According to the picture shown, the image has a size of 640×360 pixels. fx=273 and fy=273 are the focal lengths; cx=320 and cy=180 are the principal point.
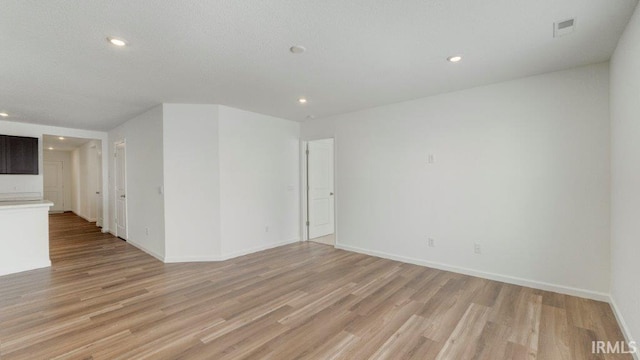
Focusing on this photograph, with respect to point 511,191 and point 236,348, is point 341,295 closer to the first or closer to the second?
point 236,348

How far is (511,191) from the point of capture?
11.2 feet

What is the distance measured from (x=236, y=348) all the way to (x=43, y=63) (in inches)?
131

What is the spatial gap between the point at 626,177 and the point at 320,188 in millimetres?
4616

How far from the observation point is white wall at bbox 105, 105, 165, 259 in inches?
175

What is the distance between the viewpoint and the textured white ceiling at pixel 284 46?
193 cm

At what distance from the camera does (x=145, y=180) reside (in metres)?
4.84

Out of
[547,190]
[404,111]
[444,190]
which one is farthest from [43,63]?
[547,190]

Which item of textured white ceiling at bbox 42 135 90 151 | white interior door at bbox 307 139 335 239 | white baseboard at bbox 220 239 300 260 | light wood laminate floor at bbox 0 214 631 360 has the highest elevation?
textured white ceiling at bbox 42 135 90 151

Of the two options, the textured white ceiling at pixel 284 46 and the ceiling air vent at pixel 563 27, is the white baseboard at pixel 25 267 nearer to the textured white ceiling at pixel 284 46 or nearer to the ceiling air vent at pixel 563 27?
the textured white ceiling at pixel 284 46

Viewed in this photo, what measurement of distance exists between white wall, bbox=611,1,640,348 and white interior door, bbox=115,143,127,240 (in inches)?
287

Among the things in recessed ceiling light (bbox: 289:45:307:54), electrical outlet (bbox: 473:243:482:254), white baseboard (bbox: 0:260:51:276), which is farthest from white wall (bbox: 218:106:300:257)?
electrical outlet (bbox: 473:243:482:254)

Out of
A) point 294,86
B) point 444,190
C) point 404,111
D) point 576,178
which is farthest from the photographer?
point 404,111

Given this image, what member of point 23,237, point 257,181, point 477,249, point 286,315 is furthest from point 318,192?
point 23,237

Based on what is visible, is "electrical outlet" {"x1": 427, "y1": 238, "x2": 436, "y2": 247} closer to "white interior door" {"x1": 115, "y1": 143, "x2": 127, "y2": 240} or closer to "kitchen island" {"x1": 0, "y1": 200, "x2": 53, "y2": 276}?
"kitchen island" {"x1": 0, "y1": 200, "x2": 53, "y2": 276}
